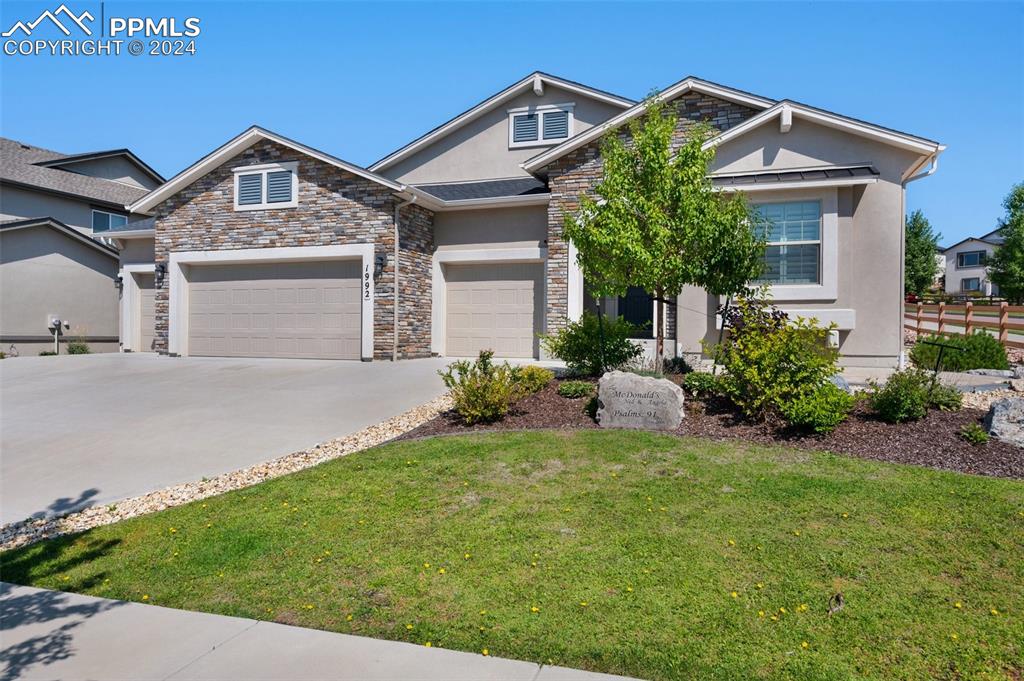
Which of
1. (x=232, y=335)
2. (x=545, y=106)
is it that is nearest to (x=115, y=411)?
(x=232, y=335)

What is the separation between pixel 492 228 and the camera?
16359 millimetres

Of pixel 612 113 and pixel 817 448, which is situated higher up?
pixel 612 113

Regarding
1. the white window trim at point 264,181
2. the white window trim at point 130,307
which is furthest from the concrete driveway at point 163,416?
the white window trim at point 130,307

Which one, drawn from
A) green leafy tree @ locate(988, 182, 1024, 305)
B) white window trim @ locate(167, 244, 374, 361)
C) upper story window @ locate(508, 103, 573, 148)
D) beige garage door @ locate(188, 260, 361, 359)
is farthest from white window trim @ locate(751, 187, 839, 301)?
green leafy tree @ locate(988, 182, 1024, 305)

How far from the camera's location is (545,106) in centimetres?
1850

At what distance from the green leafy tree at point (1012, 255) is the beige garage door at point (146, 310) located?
1611 inches

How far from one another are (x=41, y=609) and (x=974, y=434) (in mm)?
8709

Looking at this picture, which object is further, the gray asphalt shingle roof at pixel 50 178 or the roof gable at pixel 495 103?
the gray asphalt shingle roof at pixel 50 178

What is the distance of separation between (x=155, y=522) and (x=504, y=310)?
11137mm

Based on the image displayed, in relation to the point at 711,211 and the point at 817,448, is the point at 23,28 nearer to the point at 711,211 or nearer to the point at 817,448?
the point at 711,211

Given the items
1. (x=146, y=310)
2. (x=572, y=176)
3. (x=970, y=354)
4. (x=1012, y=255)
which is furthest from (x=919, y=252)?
(x=146, y=310)

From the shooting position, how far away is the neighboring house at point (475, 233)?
11.9m

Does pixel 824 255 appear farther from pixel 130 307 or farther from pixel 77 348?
pixel 77 348

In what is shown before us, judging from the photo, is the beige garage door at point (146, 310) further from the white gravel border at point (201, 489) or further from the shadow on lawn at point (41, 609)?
the shadow on lawn at point (41, 609)
